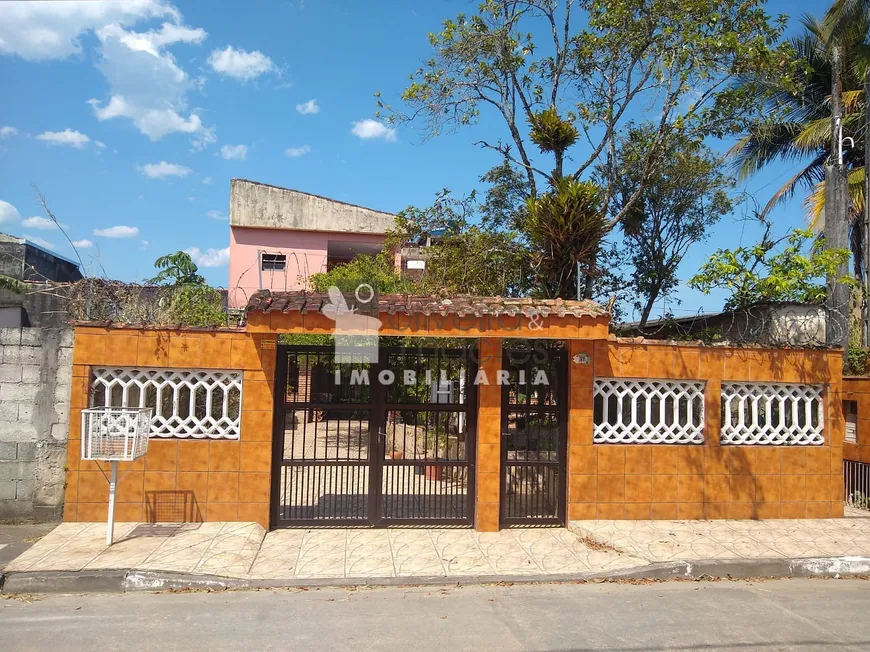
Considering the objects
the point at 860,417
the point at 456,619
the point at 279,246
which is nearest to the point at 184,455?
the point at 456,619

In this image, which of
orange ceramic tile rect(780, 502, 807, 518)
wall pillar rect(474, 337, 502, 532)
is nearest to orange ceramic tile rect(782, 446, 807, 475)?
orange ceramic tile rect(780, 502, 807, 518)

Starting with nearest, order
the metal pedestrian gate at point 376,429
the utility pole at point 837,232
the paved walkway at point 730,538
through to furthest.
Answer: the paved walkway at point 730,538 < the metal pedestrian gate at point 376,429 < the utility pole at point 837,232

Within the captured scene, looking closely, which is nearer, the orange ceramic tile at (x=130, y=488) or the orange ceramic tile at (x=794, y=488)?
the orange ceramic tile at (x=130, y=488)

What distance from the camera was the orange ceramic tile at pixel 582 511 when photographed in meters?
7.40

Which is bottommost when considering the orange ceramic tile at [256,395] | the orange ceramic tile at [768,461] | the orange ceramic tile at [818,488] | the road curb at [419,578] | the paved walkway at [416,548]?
the road curb at [419,578]

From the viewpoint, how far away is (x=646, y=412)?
7.64 meters

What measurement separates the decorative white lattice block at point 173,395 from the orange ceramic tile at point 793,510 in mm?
6787

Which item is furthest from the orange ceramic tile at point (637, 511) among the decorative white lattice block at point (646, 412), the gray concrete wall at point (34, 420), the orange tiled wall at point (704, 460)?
the gray concrete wall at point (34, 420)

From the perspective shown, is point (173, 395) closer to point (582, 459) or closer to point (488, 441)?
point (488, 441)

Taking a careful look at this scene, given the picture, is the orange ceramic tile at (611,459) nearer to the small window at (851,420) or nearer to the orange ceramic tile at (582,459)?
the orange ceramic tile at (582,459)

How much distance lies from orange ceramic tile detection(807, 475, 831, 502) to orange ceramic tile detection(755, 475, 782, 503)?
447 millimetres

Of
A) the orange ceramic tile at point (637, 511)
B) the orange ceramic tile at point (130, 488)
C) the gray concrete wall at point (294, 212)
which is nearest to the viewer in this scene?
the orange ceramic tile at point (130, 488)

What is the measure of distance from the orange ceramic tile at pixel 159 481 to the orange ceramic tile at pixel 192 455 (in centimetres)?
15

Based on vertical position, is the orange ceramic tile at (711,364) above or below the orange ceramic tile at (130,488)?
above
